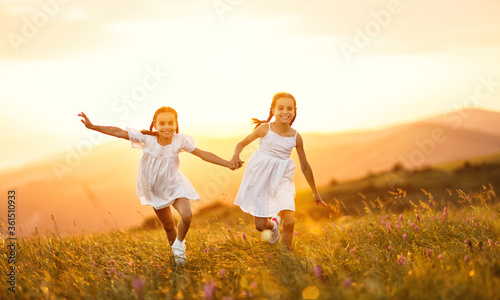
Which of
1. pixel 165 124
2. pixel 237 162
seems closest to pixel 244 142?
pixel 237 162

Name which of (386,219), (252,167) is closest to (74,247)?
(252,167)

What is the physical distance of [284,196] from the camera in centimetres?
618

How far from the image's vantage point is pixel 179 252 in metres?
5.72

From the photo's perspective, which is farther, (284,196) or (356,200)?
(356,200)

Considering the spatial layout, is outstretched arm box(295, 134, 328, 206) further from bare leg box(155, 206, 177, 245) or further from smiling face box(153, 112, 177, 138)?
bare leg box(155, 206, 177, 245)

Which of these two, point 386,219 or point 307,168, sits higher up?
point 307,168

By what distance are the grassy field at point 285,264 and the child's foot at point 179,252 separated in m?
0.10

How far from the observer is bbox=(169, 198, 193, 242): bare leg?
19.0ft

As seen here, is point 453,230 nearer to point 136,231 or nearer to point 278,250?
point 278,250

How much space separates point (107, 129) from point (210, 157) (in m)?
1.38

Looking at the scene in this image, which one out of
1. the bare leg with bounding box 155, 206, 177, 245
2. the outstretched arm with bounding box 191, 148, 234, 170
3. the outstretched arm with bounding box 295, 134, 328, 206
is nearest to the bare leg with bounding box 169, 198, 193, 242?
the bare leg with bounding box 155, 206, 177, 245

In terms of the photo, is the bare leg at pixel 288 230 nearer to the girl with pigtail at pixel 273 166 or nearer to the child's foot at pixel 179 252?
the girl with pigtail at pixel 273 166

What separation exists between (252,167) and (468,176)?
11334 millimetres

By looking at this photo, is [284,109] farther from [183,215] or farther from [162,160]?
[183,215]
